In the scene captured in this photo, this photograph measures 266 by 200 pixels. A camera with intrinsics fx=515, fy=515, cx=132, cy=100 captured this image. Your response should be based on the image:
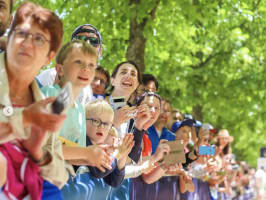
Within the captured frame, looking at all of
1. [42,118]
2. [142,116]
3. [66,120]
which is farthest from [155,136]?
[42,118]

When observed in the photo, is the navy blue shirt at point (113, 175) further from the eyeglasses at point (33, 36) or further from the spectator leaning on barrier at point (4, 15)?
the eyeglasses at point (33, 36)

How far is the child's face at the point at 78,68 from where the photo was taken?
318 centimetres

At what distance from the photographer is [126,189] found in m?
5.10

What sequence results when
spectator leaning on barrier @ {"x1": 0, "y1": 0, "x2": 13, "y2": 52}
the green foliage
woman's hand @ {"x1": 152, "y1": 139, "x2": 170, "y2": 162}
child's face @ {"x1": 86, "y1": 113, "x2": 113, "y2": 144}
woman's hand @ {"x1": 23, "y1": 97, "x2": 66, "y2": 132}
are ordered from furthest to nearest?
the green foliage → woman's hand @ {"x1": 152, "y1": 139, "x2": 170, "y2": 162} → child's face @ {"x1": 86, "y1": 113, "x2": 113, "y2": 144} → spectator leaning on barrier @ {"x1": 0, "y1": 0, "x2": 13, "y2": 52} → woman's hand @ {"x1": 23, "y1": 97, "x2": 66, "y2": 132}

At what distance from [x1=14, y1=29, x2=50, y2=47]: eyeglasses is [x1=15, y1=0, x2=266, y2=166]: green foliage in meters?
6.17

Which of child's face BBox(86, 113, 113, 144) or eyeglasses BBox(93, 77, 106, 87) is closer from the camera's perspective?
child's face BBox(86, 113, 113, 144)

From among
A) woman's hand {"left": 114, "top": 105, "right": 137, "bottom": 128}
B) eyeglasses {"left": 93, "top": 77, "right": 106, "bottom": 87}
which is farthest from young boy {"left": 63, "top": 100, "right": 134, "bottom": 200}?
eyeglasses {"left": 93, "top": 77, "right": 106, "bottom": 87}

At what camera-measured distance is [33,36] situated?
2.56 meters

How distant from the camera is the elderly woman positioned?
7.82 feet

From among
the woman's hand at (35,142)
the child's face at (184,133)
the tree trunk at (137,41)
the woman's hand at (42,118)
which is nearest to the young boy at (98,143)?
the woman's hand at (35,142)

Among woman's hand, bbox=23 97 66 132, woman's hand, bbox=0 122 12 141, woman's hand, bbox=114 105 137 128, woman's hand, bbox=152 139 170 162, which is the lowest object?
woman's hand, bbox=152 139 170 162

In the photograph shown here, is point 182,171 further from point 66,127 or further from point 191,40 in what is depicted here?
point 191,40

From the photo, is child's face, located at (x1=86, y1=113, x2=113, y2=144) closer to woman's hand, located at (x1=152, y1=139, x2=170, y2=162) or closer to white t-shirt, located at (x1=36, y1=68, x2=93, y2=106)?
white t-shirt, located at (x1=36, y1=68, x2=93, y2=106)

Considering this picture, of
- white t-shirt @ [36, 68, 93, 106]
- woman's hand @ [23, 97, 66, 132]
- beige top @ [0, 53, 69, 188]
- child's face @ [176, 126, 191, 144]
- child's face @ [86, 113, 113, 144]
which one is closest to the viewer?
woman's hand @ [23, 97, 66, 132]
